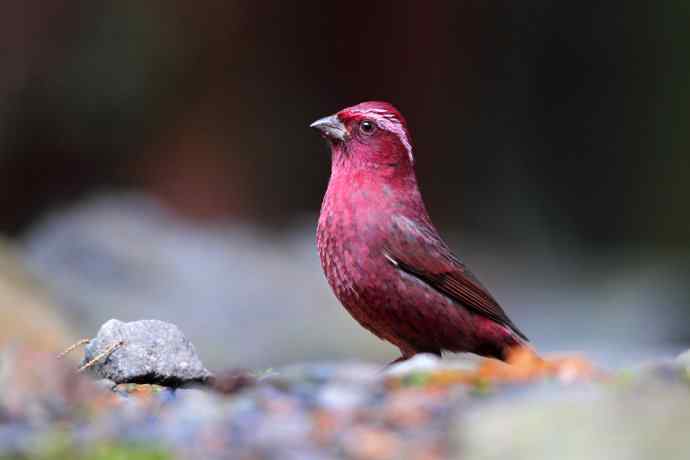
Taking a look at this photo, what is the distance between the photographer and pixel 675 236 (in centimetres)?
1534

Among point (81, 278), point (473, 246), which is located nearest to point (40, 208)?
point (81, 278)

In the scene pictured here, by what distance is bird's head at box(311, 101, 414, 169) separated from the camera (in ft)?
19.9

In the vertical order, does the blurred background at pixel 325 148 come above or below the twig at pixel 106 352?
above

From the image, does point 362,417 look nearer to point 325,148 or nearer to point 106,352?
point 106,352

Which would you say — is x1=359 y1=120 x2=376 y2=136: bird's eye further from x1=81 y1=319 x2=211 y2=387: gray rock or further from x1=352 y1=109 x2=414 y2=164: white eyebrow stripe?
x1=81 y1=319 x2=211 y2=387: gray rock

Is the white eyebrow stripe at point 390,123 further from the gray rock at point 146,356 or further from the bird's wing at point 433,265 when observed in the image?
the gray rock at point 146,356

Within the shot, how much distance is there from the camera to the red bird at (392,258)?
555 cm

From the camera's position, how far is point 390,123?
6125 mm

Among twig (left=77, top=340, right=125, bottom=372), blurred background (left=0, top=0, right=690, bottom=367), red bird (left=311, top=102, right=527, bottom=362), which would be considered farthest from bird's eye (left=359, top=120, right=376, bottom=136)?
blurred background (left=0, top=0, right=690, bottom=367)

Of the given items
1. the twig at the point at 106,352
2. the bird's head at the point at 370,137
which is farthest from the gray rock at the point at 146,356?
the bird's head at the point at 370,137

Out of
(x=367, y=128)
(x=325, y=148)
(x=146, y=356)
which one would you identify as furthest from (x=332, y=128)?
(x=325, y=148)

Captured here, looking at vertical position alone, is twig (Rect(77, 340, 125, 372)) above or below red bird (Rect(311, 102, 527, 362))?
below

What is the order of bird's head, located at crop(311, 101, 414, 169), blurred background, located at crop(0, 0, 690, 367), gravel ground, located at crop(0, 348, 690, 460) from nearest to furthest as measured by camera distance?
gravel ground, located at crop(0, 348, 690, 460)
bird's head, located at crop(311, 101, 414, 169)
blurred background, located at crop(0, 0, 690, 367)

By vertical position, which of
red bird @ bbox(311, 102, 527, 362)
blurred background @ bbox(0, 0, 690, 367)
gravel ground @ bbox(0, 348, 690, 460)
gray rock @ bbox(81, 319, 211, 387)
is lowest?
gravel ground @ bbox(0, 348, 690, 460)
